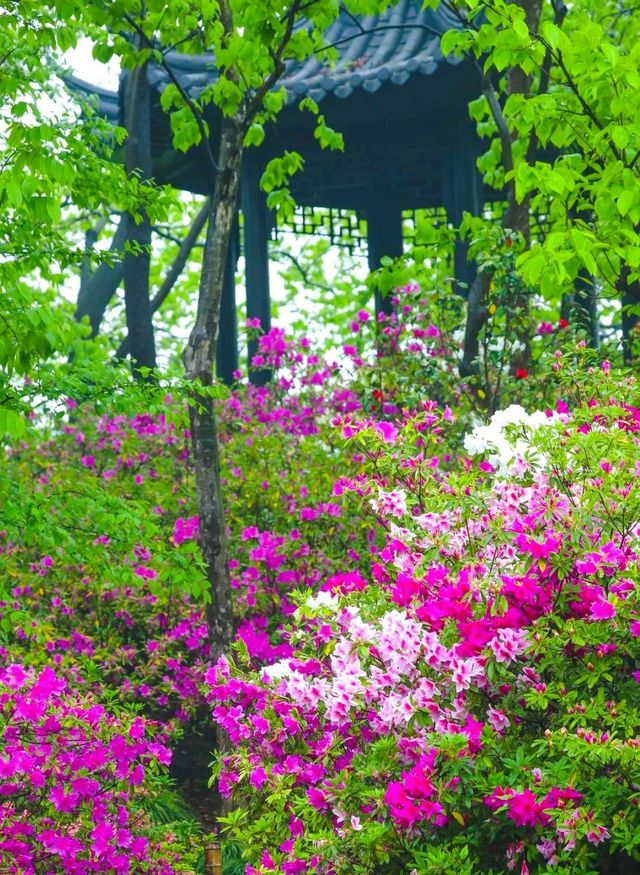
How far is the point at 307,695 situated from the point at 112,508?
1835 mm

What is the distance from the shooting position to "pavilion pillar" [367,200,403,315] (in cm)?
1314

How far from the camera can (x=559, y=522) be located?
11.0 ft

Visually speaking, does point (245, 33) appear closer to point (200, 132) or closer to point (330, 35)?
point (200, 132)

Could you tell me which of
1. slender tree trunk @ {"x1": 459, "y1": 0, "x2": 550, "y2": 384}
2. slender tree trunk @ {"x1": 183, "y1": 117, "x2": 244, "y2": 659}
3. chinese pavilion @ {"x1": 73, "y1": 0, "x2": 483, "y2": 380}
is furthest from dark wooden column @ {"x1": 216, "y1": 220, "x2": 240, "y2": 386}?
slender tree trunk @ {"x1": 183, "y1": 117, "x2": 244, "y2": 659}

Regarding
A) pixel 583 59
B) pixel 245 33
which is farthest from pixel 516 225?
pixel 245 33

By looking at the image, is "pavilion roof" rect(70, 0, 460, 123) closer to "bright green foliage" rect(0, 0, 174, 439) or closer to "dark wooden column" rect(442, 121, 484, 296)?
"dark wooden column" rect(442, 121, 484, 296)

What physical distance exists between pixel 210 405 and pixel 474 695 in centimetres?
300

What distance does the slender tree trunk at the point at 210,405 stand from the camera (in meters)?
5.77

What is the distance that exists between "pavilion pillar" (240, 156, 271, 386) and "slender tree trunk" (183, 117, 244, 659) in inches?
185

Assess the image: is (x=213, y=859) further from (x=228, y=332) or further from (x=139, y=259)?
(x=228, y=332)

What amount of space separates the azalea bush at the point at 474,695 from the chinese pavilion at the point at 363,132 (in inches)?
252

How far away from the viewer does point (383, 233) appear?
13.2 metres

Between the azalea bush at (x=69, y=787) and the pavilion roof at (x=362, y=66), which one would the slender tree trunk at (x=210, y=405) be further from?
the pavilion roof at (x=362, y=66)

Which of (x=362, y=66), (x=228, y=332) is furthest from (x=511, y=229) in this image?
(x=228, y=332)
